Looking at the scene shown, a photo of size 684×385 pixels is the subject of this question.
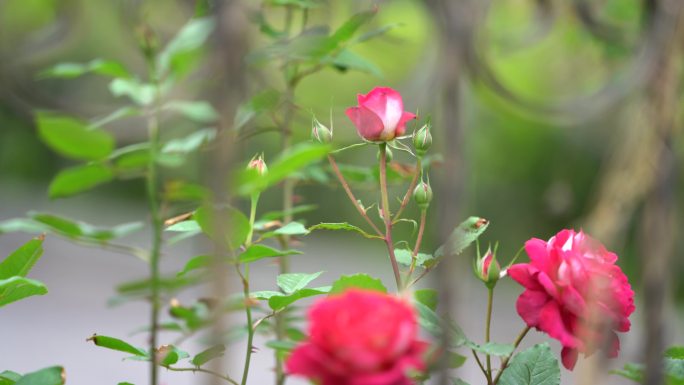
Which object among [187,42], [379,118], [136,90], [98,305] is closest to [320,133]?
[379,118]

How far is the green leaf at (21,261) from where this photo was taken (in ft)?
1.53

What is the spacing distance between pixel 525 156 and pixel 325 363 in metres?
4.02

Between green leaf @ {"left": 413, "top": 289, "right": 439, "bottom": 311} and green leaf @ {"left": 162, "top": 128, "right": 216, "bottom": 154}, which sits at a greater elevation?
green leaf @ {"left": 162, "top": 128, "right": 216, "bottom": 154}

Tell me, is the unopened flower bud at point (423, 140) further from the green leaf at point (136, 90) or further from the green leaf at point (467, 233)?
the green leaf at point (136, 90)

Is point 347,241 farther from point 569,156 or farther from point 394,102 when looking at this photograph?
point 394,102

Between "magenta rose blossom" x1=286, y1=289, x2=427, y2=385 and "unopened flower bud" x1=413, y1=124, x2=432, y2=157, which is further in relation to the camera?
"unopened flower bud" x1=413, y1=124, x2=432, y2=157

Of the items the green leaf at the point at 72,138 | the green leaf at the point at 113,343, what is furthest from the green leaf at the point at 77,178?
the green leaf at the point at 113,343

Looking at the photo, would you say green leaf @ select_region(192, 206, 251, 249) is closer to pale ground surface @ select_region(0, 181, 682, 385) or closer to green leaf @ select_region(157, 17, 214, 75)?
green leaf @ select_region(157, 17, 214, 75)

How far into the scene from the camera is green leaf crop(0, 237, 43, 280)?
1.53 feet

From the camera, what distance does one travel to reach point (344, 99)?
397 cm

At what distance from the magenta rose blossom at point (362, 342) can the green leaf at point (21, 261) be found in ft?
0.72

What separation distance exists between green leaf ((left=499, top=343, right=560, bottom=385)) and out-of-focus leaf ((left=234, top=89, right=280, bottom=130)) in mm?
234

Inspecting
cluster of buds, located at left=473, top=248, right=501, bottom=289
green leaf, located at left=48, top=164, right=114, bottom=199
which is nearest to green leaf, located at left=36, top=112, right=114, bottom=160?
green leaf, located at left=48, top=164, right=114, bottom=199

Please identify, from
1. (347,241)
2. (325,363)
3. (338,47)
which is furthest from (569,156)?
(325,363)
